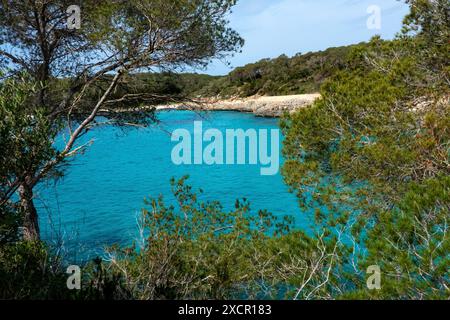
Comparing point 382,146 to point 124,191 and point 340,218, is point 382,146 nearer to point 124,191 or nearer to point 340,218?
point 340,218

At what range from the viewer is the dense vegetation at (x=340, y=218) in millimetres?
5484

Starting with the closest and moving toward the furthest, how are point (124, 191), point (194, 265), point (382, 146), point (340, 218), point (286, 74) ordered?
point (194, 265) < point (340, 218) < point (382, 146) < point (124, 191) < point (286, 74)

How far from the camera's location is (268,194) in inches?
928

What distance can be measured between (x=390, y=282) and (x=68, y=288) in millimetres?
4063

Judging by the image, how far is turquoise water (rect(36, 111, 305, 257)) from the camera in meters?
17.6

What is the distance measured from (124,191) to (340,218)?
1963 cm

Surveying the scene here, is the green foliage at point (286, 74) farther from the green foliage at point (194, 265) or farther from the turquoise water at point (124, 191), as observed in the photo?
the green foliage at point (194, 265)

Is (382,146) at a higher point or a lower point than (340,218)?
higher

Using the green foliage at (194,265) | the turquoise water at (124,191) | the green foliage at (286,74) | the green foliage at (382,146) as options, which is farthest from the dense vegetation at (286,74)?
the green foliage at (194,265)

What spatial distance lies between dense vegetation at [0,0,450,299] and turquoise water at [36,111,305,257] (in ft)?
10.1

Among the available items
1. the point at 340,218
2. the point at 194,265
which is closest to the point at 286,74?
the point at 340,218

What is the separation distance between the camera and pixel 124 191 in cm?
2531

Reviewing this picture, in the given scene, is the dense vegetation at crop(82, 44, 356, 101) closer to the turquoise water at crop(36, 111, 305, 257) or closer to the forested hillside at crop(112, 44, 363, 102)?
the forested hillside at crop(112, 44, 363, 102)
